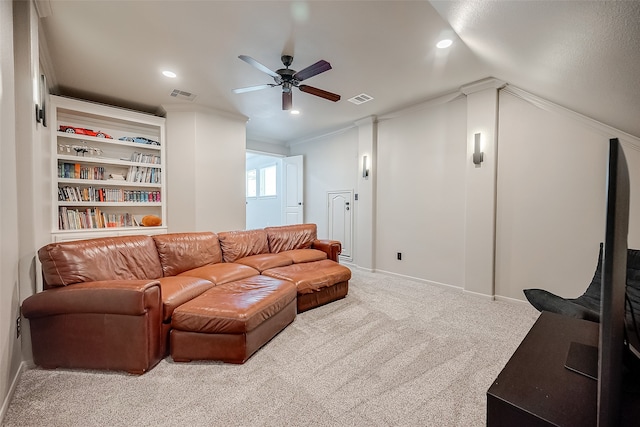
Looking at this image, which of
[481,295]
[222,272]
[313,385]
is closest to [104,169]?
[222,272]

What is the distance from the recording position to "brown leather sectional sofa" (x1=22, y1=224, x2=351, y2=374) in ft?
5.90

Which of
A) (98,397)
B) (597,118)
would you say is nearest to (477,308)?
(597,118)

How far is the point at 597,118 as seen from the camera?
2.57m

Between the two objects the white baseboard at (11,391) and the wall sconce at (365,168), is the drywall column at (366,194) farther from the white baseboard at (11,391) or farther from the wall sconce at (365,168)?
the white baseboard at (11,391)

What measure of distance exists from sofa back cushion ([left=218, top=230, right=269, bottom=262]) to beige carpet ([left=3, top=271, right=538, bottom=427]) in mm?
1346

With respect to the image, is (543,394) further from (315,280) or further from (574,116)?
(574,116)

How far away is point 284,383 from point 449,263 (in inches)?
112

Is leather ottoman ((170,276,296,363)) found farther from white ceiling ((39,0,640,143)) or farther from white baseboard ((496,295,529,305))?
white baseboard ((496,295,529,305))

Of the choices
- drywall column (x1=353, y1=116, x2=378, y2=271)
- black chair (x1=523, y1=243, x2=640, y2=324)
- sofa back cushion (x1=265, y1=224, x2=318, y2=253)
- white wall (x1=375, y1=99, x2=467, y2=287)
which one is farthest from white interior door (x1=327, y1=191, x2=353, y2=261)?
black chair (x1=523, y1=243, x2=640, y2=324)

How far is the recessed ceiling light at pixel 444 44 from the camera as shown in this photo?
2406 millimetres

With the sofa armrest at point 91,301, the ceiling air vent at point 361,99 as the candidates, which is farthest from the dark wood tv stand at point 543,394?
the ceiling air vent at point 361,99

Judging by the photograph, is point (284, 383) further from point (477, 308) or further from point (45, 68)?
point (45, 68)

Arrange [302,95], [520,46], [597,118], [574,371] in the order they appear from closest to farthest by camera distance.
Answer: [574,371] → [520,46] → [597,118] → [302,95]

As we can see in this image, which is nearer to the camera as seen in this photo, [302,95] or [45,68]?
[45,68]
